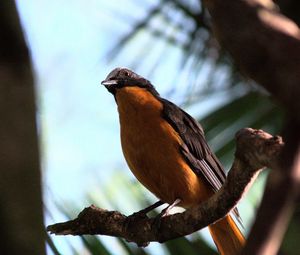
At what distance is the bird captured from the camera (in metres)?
3.68

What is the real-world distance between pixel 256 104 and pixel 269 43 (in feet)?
5.81

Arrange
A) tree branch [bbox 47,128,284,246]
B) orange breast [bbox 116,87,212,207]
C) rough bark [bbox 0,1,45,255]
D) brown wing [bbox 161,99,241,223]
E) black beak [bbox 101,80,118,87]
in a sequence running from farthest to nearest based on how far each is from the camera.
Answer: black beak [bbox 101,80,118,87] → brown wing [bbox 161,99,241,223] → orange breast [bbox 116,87,212,207] → tree branch [bbox 47,128,284,246] → rough bark [bbox 0,1,45,255]

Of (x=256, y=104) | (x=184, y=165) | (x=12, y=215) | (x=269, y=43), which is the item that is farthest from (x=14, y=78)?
(x=184, y=165)

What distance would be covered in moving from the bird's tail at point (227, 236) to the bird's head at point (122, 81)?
1.12 m

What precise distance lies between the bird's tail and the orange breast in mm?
203

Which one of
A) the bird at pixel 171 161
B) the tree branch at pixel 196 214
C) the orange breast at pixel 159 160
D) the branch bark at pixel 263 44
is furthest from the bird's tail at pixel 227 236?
the branch bark at pixel 263 44

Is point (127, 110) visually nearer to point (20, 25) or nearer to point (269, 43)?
point (20, 25)

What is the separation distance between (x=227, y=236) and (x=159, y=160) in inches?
24.3

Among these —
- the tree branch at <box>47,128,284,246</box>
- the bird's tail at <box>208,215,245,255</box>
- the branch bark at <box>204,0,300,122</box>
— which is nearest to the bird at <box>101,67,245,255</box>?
the bird's tail at <box>208,215,245,255</box>

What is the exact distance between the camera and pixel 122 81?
4344 mm

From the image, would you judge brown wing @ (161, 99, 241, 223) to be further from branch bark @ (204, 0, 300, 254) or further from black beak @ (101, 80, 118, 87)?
branch bark @ (204, 0, 300, 254)

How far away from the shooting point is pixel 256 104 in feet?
8.41

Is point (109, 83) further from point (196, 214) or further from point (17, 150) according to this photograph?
point (17, 150)

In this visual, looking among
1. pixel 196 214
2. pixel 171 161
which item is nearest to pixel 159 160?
pixel 171 161
